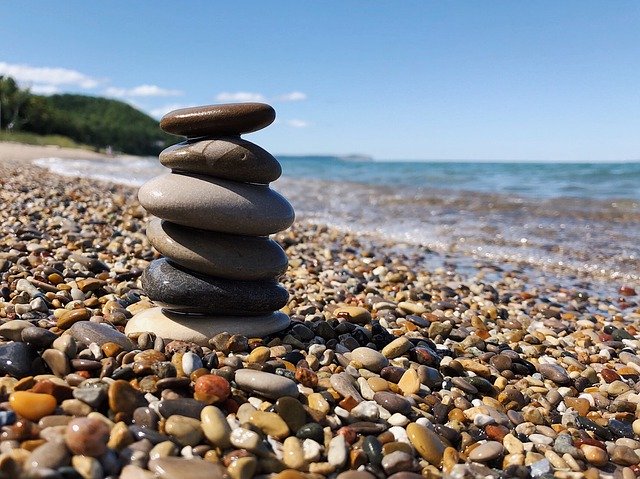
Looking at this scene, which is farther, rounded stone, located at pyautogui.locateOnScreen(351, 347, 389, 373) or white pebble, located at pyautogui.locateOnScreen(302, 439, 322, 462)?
rounded stone, located at pyautogui.locateOnScreen(351, 347, 389, 373)

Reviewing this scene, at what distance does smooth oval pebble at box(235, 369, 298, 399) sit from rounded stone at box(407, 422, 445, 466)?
→ 75 cm

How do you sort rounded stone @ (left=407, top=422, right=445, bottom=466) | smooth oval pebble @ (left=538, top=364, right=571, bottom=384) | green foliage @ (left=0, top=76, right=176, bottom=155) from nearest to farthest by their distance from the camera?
1. rounded stone @ (left=407, top=422, right=445, bottom=466)
2. smooth oval pebble @ (left=538, top=364, right=571, bottom=384)
3. green foliage @ (left=0, top=76, right=176, bottom=155)

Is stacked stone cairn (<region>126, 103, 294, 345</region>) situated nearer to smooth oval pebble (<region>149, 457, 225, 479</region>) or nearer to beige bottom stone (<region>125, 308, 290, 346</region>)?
beige bottom stone (<region>125, 308, 290, 346</region>)

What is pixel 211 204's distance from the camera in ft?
13.3

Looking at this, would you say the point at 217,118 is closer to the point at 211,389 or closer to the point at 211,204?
the point at 211,204

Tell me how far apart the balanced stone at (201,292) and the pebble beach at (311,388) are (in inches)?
13.5

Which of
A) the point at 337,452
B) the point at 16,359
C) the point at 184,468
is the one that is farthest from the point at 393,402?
the point at 16,359

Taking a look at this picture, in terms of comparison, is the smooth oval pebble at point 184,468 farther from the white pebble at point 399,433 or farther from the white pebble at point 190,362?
the white pebble at point 399,433

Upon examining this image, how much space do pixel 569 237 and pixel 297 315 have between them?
379 inches

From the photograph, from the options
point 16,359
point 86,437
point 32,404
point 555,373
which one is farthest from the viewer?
point 555,373

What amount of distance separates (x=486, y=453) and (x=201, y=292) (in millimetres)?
2328

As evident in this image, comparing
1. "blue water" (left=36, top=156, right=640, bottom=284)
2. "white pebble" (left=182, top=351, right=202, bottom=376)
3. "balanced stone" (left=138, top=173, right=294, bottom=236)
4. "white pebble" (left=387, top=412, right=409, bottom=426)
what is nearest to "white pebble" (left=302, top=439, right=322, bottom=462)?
"white pebble" (left=387, top=412, right=409, bottom=426)

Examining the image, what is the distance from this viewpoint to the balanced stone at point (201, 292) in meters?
4.13

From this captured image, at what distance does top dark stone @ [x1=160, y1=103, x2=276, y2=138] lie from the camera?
4.10 m
